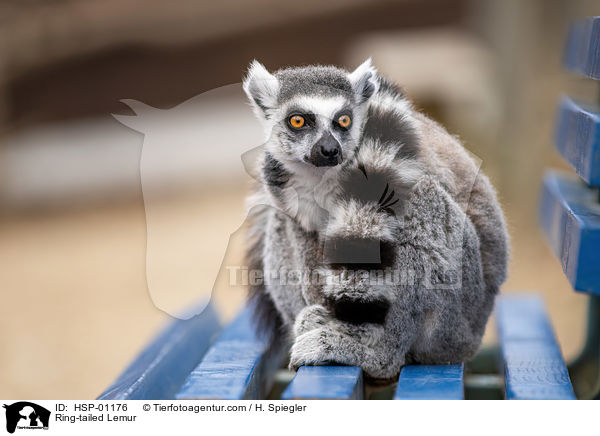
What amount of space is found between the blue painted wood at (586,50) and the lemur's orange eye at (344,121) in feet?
2.06

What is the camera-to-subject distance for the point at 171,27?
15.7ft

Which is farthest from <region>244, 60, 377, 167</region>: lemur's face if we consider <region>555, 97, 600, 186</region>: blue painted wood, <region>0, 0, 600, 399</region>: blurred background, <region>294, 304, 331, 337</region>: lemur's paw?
<region>0, 0, 600, 399</region>: blurred background

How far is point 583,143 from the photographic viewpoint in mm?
1783

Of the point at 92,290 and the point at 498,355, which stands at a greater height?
the point at 498,355

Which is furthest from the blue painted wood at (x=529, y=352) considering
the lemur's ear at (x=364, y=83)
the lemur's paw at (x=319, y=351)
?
the lemur's ear at (x=364, y=83)

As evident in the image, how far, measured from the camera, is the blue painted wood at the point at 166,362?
6.22 feet

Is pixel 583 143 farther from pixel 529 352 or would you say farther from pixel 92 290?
pixel 92 290

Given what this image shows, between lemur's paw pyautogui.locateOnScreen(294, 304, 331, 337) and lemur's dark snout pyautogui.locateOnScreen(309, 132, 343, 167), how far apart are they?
1.43 feet

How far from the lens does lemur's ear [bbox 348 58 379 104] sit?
159 cm

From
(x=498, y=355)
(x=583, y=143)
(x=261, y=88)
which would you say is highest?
(x=261, y=88)

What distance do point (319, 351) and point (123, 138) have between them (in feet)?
5.93

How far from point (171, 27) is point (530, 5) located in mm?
2568

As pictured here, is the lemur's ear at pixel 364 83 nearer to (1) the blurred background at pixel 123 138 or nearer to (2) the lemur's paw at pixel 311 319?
(2) the lemur's paw at pixel 311 319
